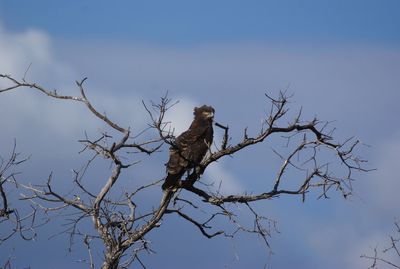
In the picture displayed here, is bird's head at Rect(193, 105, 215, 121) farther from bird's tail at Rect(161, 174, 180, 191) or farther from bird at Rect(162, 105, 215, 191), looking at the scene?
bird's tail at Rect(161, 174, 180, 191)

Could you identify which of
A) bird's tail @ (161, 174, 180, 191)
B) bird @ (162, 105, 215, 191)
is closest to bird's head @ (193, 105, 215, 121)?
bird @ (162, 105, 215, 191)

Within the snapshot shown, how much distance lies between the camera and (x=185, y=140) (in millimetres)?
8805

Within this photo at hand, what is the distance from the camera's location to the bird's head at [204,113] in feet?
30.0

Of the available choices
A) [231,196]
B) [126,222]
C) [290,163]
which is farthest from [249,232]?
[126,222]

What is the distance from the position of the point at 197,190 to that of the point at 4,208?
7.67 ft

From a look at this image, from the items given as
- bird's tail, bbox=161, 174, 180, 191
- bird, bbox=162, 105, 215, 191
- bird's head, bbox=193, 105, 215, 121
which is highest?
bird's head, bbox=193, 105, 215, 121

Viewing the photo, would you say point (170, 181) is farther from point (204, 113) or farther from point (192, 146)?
point (204, 113)

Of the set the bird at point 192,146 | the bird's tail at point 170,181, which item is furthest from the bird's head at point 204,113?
the bird's tail at point 170,181

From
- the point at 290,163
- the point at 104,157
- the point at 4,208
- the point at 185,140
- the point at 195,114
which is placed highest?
the point at 195,114

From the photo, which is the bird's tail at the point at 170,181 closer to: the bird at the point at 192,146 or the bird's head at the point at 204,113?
the bird at the point at 192,146

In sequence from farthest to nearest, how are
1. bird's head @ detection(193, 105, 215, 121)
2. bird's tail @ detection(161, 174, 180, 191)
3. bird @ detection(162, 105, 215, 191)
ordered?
bird's head @ detection(193, 105, 215, 121)
bird @ detection(162, 105, 215, 191)
bird's tail @ detection(161, 174, 180, 191)

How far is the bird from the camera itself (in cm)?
816

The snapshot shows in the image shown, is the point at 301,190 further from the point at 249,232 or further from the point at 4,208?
the point at 4,208

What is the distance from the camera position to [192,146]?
28.3 feet
